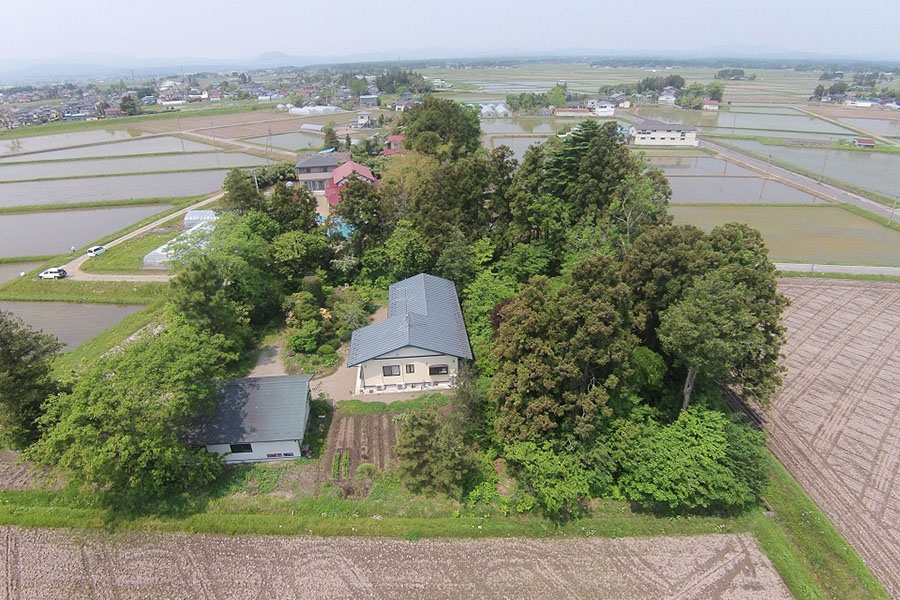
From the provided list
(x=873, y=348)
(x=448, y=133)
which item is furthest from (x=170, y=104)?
(x=873, y=348)

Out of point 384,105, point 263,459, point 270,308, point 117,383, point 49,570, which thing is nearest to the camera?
point 49,570

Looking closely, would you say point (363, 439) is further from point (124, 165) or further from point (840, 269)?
point (124, 165)

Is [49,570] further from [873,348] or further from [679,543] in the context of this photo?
[873,348]

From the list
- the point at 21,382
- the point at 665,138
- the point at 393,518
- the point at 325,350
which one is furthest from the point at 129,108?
the point at 393,518

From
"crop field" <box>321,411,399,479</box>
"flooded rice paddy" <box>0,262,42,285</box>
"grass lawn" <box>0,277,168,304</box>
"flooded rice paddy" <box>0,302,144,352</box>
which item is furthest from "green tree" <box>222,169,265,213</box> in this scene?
"crop field" <box>321,411,399,479</box>

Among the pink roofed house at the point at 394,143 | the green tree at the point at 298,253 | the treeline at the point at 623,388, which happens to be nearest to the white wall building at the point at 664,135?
the pink roofed house at the point at 394,143

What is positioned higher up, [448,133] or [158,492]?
[448,133]

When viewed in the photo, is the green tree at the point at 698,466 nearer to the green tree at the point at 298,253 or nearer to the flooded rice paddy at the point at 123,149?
the green tree at the point at 298,253
